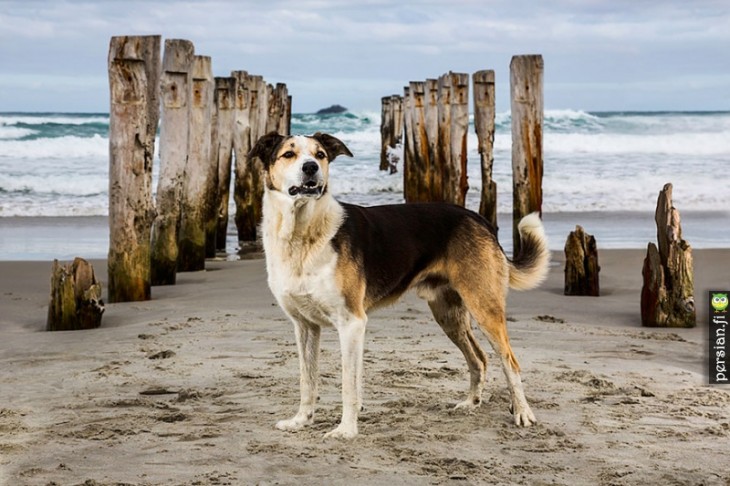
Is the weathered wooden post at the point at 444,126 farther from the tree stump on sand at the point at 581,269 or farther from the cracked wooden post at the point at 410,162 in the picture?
the tree stump on sand at the point at 581,269

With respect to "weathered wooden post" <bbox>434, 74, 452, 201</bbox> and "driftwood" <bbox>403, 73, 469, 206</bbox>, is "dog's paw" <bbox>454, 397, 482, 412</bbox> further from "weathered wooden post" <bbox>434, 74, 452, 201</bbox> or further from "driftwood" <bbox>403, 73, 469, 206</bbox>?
"weathered wooden post" <bbox>434, 74, 452, 201</bbox>

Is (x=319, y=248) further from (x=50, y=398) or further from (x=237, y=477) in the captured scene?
(x=50, y=398)

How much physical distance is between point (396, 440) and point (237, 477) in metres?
1.04

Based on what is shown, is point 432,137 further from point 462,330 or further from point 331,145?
point 331,145

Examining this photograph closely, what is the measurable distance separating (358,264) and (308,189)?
564 mm

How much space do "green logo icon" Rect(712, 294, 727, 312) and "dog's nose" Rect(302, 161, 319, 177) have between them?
5.04 metres

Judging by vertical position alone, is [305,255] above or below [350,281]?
above

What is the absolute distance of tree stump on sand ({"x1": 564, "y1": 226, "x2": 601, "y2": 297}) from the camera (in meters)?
10.9

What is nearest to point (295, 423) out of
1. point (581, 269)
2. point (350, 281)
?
point (350, 281)

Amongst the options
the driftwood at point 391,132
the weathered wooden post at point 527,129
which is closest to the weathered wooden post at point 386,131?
the driftwood at point 391,132

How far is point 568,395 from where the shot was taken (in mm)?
6895

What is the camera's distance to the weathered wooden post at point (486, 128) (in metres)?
15.2

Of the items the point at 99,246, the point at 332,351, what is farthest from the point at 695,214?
the point at 332,351

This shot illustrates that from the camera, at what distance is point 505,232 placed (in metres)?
17.6
